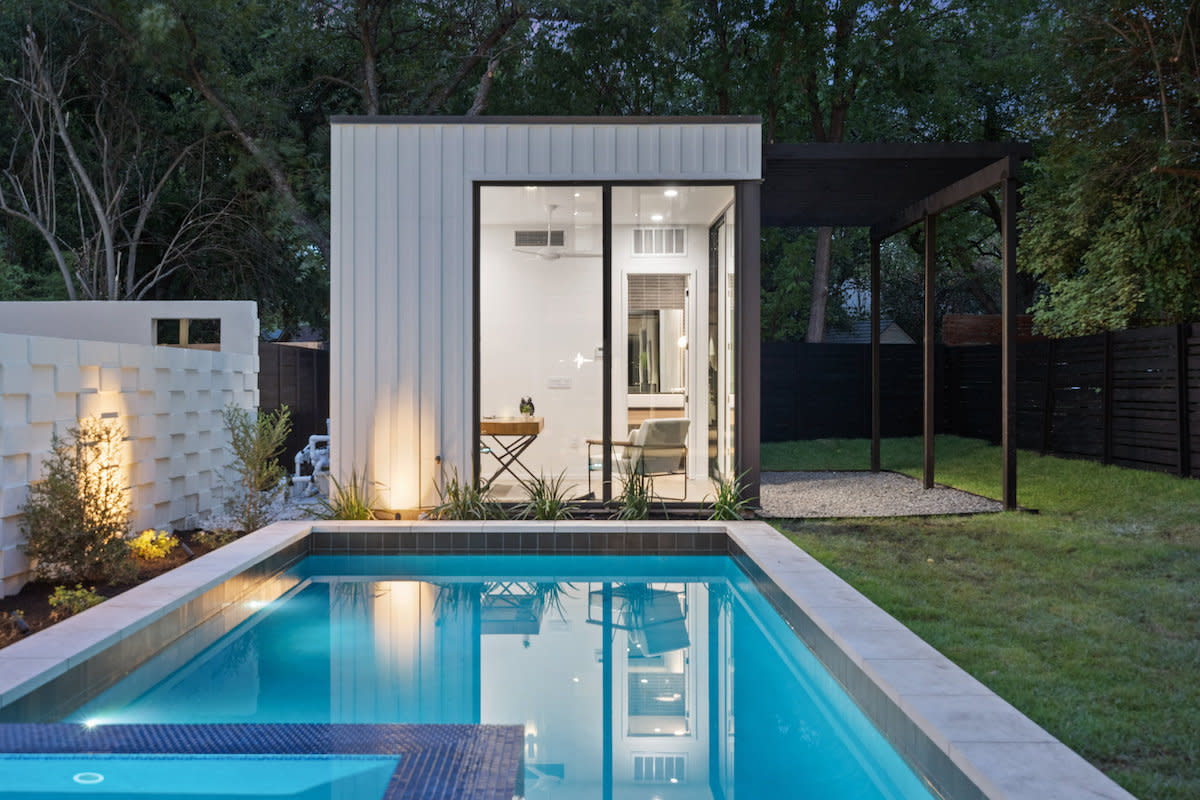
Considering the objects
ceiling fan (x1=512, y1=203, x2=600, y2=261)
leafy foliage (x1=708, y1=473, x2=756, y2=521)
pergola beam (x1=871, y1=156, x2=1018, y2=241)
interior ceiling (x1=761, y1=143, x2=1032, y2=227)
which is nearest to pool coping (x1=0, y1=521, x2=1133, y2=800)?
leafy foliage (x1=708, y1=473, x2=756, y2=521)

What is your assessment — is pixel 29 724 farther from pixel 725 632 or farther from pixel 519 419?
pixel 519 419

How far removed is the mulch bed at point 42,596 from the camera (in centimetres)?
389

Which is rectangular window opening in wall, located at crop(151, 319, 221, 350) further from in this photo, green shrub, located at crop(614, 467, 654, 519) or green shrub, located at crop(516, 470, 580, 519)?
green shrub, located at crop(614, 467, 654, 519)

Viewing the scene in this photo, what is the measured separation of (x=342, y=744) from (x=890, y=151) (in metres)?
5.92

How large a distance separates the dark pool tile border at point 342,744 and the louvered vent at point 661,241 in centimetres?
563

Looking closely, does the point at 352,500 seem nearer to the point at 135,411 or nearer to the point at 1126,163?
the point at 135,411

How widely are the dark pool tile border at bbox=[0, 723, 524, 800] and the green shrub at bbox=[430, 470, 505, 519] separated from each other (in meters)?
3.79

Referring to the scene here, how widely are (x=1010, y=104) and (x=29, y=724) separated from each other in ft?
63.0

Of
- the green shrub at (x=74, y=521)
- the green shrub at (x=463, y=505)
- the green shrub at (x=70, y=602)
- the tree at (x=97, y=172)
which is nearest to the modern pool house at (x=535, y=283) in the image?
the green shrub at (x=463, y=505)

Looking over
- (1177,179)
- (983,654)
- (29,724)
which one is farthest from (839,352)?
(29,724)

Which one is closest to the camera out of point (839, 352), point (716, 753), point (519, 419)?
point (716, 753)

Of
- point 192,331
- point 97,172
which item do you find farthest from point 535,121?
point 97,172

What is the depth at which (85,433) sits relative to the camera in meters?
4.79

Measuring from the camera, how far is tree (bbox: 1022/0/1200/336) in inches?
386
